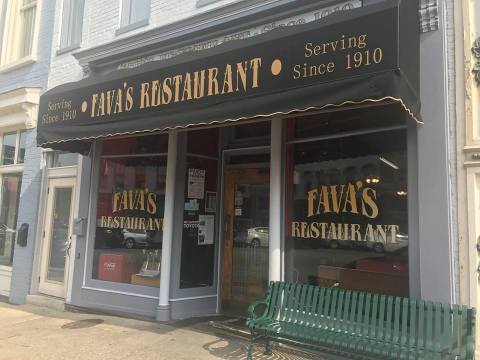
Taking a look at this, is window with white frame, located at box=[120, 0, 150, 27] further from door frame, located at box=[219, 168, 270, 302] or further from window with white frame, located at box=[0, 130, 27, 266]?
window with white frame, located at box=[0, 130, 27, 266]

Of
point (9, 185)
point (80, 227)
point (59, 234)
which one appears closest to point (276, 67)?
point (80, 227)

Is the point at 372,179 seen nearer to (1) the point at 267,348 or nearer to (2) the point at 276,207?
(2) the point at 276,207

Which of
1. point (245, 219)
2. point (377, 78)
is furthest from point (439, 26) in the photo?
point (245, 219)

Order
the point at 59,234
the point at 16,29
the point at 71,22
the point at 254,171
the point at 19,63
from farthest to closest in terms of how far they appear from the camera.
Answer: the point at 16,29 → the point at 19,63 → the point at 71,22 → the point at 59,234 → the point at 254,171

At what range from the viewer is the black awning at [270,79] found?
4234 mm

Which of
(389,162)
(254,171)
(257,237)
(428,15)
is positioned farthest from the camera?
(254,171)

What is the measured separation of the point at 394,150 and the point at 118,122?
3550mm

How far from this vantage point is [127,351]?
5.53 meters

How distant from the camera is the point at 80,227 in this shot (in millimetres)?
8000

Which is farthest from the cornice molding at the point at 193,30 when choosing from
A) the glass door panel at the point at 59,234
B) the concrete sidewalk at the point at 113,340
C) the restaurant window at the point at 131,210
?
the concrete sidewalk at the point at 113,340

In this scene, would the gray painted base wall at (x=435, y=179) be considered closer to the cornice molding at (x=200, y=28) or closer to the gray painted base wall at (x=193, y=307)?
the cornice molding at (x=200, y=28)

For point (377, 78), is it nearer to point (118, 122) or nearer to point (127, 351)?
point (118, 122)

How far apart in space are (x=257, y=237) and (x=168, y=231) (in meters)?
1.37

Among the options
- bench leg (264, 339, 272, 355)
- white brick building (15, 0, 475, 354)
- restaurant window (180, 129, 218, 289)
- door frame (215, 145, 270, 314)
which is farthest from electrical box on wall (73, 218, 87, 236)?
bench leg (264, 339, 272, 355)
